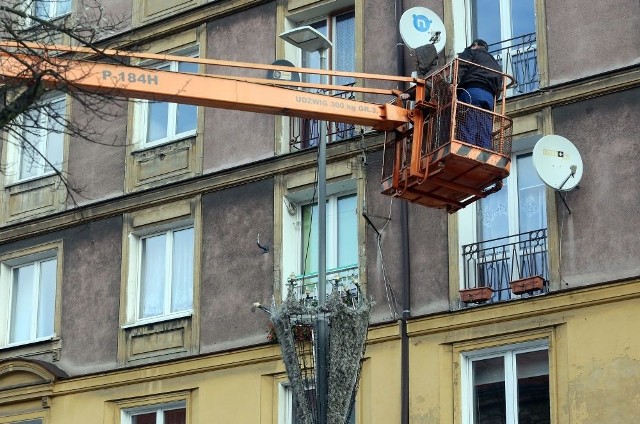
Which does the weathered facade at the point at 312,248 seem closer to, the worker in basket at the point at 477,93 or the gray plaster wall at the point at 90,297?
the gray plaster wall at the point at 90,297

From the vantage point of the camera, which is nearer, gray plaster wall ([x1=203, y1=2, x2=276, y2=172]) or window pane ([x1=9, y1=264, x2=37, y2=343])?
gray plaster wall ([x1=203, y1=2, x2=276, y2=172])

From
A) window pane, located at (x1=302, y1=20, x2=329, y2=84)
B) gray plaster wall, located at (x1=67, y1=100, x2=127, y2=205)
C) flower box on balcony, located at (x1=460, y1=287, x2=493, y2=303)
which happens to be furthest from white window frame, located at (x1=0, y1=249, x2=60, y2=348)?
flower box on balcony, located at (x1=460, y1=287, x2=493, y2=303)

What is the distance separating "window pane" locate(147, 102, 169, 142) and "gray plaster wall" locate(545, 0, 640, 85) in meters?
8.23

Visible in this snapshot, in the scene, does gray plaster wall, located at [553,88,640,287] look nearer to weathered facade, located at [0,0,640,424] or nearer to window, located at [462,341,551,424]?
weathered facade, located at [0,0,640,424]

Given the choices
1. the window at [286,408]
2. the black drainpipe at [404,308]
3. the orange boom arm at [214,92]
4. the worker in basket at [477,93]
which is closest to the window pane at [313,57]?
the black drainpipe at [404,308]

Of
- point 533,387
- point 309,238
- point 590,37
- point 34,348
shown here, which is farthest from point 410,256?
point 34,348

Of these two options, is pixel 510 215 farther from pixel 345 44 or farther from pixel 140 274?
pixel 140 274

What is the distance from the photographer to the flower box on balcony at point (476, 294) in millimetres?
22406

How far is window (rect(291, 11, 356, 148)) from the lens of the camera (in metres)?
26.0

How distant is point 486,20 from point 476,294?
4794mm

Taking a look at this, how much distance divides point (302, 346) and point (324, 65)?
4.17m

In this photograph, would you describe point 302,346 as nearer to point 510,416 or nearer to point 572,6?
point 510,416

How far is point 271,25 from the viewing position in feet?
88.6

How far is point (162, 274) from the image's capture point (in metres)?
27.5
